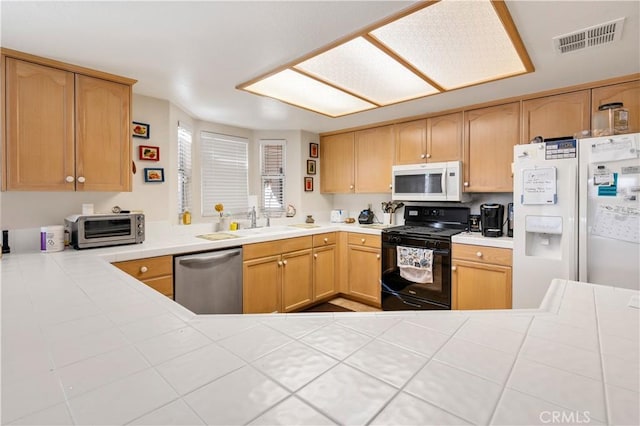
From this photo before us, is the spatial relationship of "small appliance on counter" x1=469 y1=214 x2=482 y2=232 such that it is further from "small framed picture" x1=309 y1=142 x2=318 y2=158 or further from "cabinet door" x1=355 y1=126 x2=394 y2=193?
"small framed picture" x1=309 y1=142 x2=318 y2=158

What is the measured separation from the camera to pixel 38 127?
198cm

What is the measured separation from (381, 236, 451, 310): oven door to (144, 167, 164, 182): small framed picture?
2.30 meters

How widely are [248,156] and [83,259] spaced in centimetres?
242

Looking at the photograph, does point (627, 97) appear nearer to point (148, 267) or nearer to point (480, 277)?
point (480, 277)

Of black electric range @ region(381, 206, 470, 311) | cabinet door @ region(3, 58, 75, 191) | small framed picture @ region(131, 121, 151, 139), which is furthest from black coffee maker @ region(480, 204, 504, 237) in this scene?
cabinet door @ region(3, 58, 75, 191)

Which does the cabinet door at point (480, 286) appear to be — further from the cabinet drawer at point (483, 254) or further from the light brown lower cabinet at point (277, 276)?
the light brown lower cabinet at point (277, 276)

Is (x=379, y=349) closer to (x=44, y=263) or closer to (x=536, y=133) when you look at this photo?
(x=44, y=263)

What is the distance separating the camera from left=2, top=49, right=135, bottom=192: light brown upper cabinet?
74.9 inches

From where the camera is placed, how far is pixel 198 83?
2408 mm

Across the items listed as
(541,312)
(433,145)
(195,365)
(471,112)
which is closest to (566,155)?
(471,112)

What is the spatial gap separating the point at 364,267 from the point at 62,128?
2941 millimetres

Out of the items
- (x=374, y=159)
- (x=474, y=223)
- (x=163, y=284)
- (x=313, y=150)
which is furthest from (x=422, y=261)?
(x=163, y=284)

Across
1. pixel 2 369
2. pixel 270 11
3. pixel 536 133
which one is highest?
pixel 270 11

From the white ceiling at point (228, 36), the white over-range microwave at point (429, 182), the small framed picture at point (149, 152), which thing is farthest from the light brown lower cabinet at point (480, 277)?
the small framed picture at point (149, 152)
